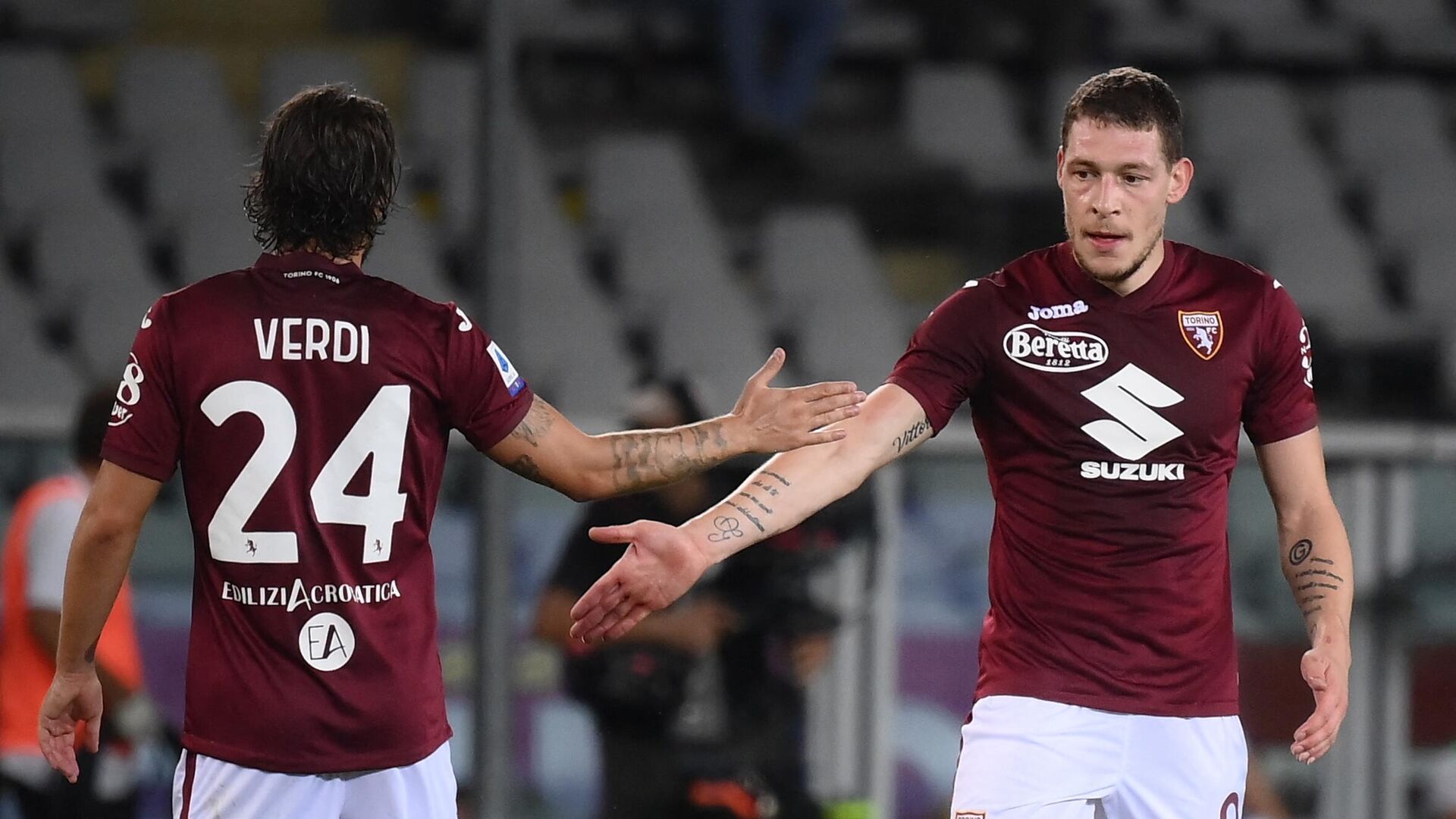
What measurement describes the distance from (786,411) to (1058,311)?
0.55 metres

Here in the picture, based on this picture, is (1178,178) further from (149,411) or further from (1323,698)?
(149,411)

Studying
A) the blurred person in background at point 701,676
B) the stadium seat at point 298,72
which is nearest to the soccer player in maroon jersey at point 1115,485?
the blurred person in background at point 701,676

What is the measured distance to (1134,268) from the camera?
10.2 ft

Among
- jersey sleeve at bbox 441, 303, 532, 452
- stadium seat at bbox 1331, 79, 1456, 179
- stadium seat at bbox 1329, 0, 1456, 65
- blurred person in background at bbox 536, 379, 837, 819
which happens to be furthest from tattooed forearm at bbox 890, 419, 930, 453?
stadium seat at bbox 1329, 0, 1456, 65

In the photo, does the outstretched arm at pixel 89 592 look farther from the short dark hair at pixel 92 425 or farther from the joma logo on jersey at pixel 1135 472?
the short dark hair at pixel 92 425

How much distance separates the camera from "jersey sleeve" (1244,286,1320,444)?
3117mm

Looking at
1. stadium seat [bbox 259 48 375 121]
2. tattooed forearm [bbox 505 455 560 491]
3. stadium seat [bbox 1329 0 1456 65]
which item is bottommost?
tattooed forearm [bbox 505 455 560 491]

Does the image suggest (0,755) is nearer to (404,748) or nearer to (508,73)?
(508,73)

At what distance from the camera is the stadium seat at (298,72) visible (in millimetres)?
7488

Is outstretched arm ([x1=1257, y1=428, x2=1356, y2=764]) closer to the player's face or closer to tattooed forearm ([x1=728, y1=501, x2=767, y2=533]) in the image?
the player's face

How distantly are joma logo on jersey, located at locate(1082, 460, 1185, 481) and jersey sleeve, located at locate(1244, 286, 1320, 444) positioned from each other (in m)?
0.22

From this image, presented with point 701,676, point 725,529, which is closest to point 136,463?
point 725,529

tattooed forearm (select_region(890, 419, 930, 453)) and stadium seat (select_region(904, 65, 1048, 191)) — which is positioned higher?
stadium seat (select_region(904, 65, 1048, 191))

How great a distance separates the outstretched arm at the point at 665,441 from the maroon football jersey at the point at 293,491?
22cm
